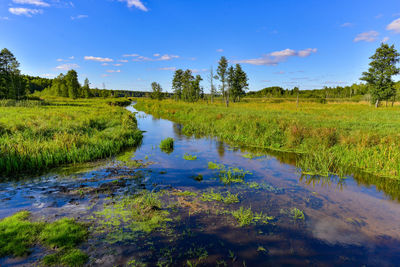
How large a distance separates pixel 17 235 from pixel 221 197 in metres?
6.27

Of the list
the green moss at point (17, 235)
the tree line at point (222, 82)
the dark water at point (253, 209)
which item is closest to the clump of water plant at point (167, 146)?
the dark water at point (253, 209)

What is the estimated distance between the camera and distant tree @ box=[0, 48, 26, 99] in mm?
46688

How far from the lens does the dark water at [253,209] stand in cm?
503

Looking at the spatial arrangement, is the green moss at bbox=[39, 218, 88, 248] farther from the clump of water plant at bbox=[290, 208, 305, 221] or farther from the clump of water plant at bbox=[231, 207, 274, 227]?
the clump of water plant at bbox=[290, 208, 305, 221]

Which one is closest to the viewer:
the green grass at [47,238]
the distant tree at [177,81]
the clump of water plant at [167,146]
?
the green grass at [47,238]

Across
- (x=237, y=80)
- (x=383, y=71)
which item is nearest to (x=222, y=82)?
(x=237, y=80)

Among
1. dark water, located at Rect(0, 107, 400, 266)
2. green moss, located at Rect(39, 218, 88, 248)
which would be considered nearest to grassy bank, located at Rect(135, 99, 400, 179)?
dark water, located at Rect(0, 107, 400, 266)

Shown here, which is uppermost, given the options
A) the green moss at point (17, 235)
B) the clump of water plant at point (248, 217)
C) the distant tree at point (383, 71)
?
the distant tree at point (383, 71)

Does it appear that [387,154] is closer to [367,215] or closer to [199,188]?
[367,215]

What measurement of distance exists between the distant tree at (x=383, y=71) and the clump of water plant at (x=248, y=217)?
51920mm

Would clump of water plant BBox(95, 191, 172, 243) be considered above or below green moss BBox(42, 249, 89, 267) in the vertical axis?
below

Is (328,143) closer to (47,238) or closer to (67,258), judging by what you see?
(67,258)

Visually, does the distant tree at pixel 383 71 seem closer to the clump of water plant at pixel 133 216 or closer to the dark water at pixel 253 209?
the dark water at pixel 253 209

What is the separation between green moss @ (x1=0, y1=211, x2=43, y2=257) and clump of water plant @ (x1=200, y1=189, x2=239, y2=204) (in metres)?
5.19
